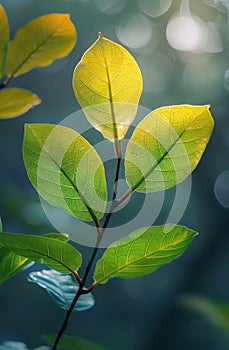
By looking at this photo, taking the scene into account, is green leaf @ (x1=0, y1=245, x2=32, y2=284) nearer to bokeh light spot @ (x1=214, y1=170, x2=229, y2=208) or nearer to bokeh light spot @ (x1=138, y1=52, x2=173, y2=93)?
bokeh light spot @ (x1=214, y1=170, x2=229, y2=208)

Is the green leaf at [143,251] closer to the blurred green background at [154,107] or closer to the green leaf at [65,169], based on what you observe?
the green leaf at [65,169]

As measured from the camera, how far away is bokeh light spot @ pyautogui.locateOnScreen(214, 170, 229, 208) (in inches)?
122

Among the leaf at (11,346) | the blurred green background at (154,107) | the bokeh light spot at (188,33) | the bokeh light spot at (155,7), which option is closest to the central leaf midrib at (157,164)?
the leaf at (11,346)

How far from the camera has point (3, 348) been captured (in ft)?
1.61

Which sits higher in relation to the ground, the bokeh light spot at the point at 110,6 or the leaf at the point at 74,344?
the bokeh light spot at the point at 110,6

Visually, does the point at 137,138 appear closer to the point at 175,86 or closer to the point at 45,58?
the point at 45,58

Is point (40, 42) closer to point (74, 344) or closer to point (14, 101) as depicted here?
point (14, 101)

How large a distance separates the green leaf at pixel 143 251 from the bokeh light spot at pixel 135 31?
10.7 feet

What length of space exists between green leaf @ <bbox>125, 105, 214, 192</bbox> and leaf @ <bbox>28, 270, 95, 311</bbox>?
6.3 inches

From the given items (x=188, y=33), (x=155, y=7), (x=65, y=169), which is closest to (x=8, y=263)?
(x=65, y=169)

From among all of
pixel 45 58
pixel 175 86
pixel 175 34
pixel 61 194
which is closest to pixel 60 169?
pixel 61 194

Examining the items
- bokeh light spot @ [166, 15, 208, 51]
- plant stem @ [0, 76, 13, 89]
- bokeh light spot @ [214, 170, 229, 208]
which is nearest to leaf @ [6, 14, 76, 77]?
plant stem @ [0, 76, 13, 89]

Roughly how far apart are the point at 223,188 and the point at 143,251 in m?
3.01

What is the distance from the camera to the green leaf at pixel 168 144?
34 cm
